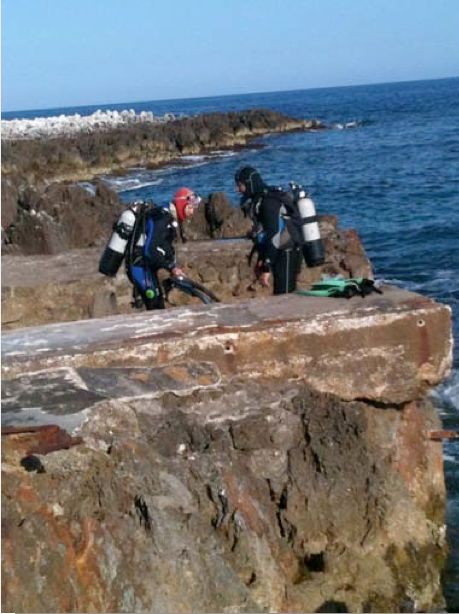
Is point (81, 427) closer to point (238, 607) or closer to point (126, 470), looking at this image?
point (126, 470)

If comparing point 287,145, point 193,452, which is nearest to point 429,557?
point 193,452

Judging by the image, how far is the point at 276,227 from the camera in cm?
827

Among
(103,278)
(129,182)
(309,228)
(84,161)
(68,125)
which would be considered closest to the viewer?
(309,228)

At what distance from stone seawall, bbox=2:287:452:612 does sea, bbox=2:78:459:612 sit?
870 millimetres

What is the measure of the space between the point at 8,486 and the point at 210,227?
1163 cm

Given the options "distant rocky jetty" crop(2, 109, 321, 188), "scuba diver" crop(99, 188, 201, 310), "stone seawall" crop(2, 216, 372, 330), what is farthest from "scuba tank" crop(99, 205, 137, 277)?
"distant rocky jetty" crop(2, 109, 321, 188)

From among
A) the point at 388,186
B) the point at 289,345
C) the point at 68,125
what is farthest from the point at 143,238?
the point at 68,125

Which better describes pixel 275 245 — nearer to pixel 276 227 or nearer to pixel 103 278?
pixel 276 227

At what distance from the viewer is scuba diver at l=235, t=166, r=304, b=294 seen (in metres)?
8.27

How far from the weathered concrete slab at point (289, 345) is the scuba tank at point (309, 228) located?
206 centimetres

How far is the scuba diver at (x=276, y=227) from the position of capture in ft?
27.1

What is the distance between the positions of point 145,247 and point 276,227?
1.18 meters

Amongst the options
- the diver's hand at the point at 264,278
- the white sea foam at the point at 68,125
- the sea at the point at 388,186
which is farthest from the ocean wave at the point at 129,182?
the diver's hand at the point at 264,278

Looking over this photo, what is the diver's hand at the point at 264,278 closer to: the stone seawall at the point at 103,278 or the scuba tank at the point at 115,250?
the stone seawall at the point at 103,278
